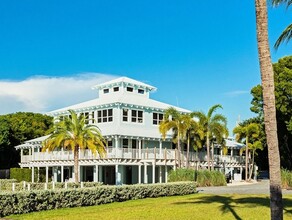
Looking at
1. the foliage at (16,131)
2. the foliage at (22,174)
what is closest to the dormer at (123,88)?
the foliage at (22,174)

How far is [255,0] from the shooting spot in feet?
34.4

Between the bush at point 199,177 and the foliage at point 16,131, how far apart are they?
28702 millimetres

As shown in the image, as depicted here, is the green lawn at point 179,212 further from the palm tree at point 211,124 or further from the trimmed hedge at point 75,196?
the palm tree at point 211,124

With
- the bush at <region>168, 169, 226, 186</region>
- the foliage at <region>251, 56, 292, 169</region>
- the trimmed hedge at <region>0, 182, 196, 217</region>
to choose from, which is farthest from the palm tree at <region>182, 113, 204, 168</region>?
the trimmed hedge at <region>0, 182, 196, 217</region>

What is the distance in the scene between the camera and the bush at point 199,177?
3881cm

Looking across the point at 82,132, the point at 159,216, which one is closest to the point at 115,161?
the point at 82,132

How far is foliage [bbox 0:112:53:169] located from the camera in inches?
2431

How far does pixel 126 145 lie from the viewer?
45406 millimetres

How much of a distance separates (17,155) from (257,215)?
5211 cm

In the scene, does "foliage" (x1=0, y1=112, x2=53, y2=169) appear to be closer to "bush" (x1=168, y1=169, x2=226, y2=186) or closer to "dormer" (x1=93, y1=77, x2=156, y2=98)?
"dormer" (x1=93, y1=77, x2=156, y2=98)

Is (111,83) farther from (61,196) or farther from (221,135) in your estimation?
(61,196)

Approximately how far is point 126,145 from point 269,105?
35741 mm

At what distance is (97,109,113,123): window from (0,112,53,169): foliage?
17658mm

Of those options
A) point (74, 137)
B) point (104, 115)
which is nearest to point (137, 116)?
point (104, 115)
